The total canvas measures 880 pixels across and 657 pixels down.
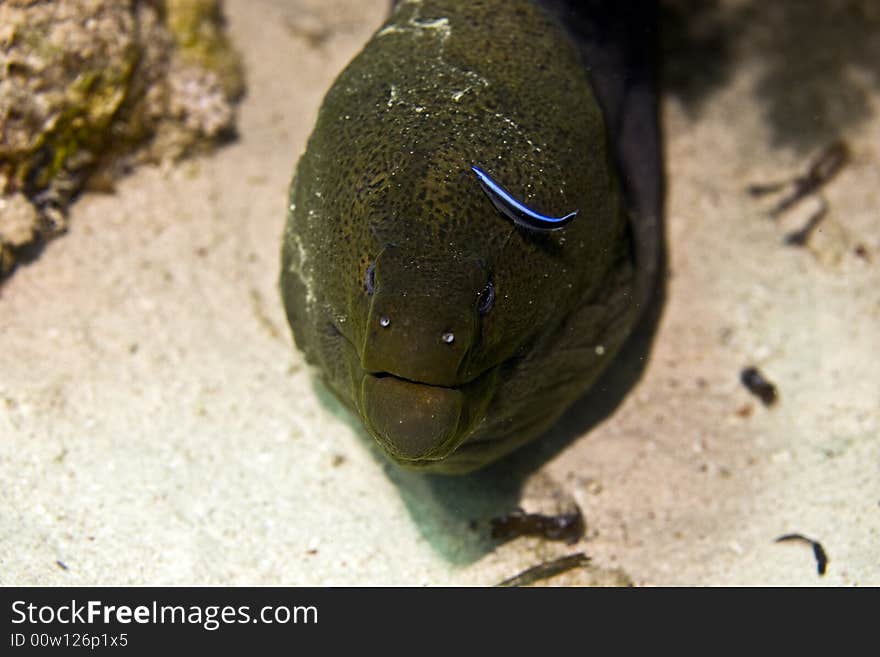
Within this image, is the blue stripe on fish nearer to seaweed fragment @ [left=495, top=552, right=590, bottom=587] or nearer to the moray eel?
the moray eel

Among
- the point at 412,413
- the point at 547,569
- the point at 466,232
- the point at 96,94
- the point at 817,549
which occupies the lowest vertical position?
the point at 547,569

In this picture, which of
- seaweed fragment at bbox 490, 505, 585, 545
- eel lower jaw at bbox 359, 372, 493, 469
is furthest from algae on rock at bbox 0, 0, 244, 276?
seaweed fragment at bbox 490, 505, 585, 545

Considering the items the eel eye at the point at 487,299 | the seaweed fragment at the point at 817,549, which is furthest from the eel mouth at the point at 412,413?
the seaweed fragment at the point at 817,549

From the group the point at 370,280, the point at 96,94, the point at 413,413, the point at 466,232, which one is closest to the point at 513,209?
the point at 466,232

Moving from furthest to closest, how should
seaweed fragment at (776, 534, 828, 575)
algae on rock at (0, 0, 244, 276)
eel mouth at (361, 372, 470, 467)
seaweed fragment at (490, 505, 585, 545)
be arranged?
algae on rock at (0, 0, 244, 276) → seaweed fragment at (490, 505, 585, 545) → seaweed fragment at (776, 534, 828, 575) → eel mouth at (361, 372, 470, 467)

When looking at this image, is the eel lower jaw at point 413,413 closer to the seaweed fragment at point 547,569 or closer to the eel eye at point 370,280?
the eel eye at point 370,280

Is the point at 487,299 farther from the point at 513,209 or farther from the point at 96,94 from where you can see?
the point at 96,94
